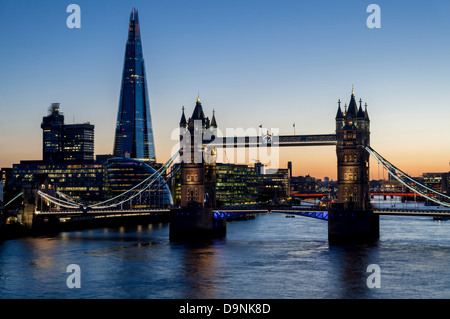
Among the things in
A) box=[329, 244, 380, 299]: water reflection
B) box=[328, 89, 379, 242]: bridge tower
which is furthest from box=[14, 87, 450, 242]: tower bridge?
box=[329, 244, 380, 299]: water reflection

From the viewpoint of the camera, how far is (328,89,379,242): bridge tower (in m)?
78.6

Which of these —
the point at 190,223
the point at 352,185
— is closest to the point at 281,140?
the point at 352,185

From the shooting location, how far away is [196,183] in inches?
3477

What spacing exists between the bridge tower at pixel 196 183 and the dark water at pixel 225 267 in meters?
3.95

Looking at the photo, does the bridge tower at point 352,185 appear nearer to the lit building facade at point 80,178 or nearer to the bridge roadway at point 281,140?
the bridge roadway at point 281,140

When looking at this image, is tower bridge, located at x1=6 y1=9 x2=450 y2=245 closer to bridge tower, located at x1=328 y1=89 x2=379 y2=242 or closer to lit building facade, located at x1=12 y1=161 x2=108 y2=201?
bridge tower, located at x1=328 y1=89 x2=379 y2=242

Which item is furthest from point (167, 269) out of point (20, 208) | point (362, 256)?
point (20, 208)

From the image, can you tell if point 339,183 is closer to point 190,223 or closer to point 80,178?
point 190,223

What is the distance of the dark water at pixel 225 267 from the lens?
157 feet

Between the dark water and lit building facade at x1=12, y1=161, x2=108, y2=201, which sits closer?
the dark water

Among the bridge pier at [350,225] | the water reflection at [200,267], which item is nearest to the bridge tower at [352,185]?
the bridge pier at [350,225]

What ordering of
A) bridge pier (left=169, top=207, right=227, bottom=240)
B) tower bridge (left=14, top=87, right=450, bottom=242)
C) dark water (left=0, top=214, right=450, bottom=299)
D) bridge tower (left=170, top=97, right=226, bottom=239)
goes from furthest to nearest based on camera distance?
bridge tower (left=170, top=97, right=226, bottom=239) → bridge pier (left=169, top=207, right=227, bottom=240) → tower bridge (left=14, top=87, right=450, bottom=242) → dark water (left=0, top=214, right=450, bottom=299)

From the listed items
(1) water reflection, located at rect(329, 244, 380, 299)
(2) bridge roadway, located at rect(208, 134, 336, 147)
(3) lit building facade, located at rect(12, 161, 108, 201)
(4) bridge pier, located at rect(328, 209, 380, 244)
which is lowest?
(1) water reflection, located at rect(329, 244, 380, 299)

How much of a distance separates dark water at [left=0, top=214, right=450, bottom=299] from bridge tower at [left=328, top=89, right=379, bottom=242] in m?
2.95
